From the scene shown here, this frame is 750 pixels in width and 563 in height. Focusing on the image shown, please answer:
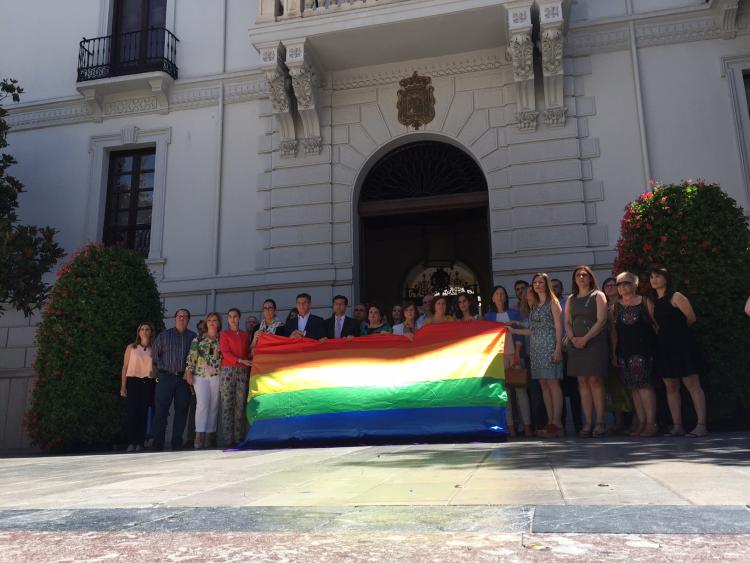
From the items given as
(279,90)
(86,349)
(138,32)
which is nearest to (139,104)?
(138,32)

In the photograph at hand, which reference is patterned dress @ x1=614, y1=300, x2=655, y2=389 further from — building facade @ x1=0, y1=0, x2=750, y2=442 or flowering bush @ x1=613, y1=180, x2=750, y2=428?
building facade @ x1=0, y1=0, x2=750, y2=442

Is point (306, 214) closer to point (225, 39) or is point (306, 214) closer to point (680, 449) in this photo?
point (225, 39)

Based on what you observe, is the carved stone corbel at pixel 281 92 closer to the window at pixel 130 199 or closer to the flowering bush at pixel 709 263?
the window at pixel 130 199

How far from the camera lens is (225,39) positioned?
13.1 meters

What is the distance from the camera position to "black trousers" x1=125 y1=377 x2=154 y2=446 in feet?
28.1

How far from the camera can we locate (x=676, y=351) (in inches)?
249

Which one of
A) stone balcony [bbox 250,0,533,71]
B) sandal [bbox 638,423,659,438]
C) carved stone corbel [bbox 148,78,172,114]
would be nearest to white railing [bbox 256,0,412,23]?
stone balcony [bbox 250,0,533,71]

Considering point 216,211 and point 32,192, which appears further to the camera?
point 32,192

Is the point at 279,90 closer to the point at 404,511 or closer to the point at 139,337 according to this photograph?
the point at 139,337

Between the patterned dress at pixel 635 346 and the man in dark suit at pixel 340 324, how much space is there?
342 centimetres

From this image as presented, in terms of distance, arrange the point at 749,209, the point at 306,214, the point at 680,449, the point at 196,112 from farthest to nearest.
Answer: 1. the point at 196,112
2. the point at 306,214
3. the point at 749,209
4. the point at 680,449

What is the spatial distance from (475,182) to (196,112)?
593cm

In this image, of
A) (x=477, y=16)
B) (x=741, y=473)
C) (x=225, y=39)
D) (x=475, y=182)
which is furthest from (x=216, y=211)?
(x=741, y=473)

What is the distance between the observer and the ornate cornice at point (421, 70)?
11484mm
